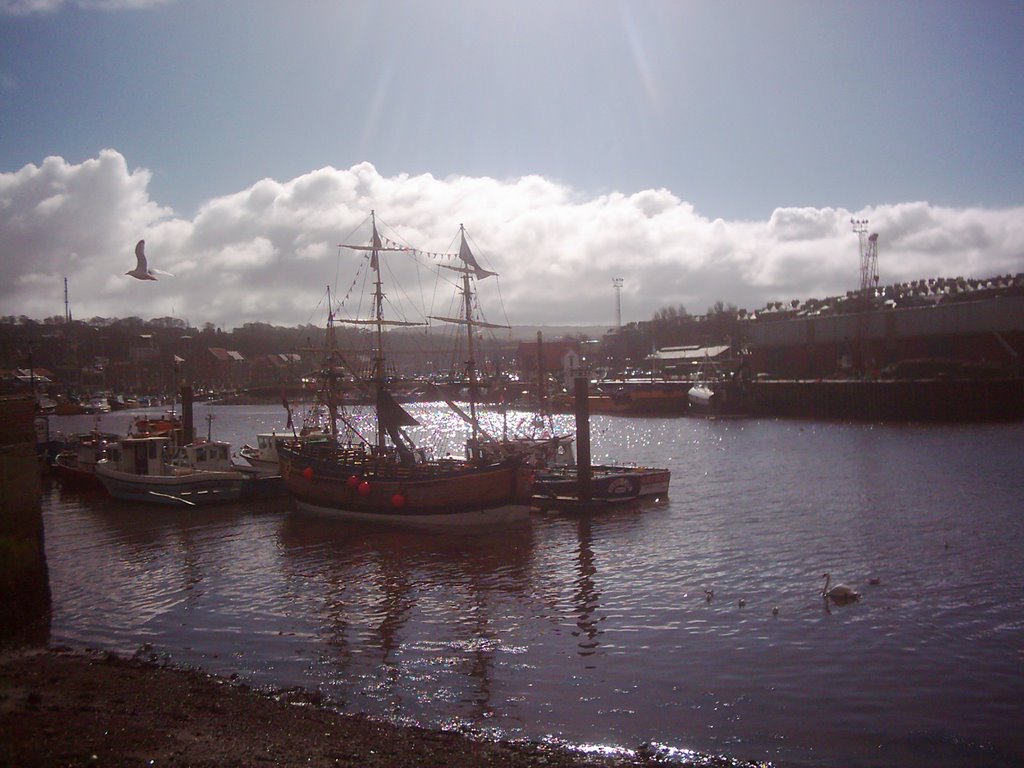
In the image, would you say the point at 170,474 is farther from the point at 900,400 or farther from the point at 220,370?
the point at 220,370

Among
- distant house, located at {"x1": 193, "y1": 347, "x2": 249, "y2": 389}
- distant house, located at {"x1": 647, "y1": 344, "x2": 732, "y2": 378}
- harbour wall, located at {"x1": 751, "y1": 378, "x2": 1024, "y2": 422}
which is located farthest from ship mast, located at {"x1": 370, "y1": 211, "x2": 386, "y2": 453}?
distant house, located at {"x1": 193, "y1": 347, "x2": 249, "y2": 389}

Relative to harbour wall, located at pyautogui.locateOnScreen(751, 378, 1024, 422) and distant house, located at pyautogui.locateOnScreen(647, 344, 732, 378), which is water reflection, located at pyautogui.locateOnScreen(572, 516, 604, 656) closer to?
harbour wall, located at pyautogui.locateOnScreen(751, 378, 1024, 422)

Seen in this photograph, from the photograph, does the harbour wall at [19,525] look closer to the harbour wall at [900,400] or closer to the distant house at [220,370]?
the harbour wall at [900,400]

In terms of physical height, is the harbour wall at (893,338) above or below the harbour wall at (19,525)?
above

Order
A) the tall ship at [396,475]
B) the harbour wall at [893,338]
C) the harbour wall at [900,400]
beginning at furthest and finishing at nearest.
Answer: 1. the harbour wall at [893,338]
2. the harbour wall at [900,400]
3. the tall ship at [396,475]

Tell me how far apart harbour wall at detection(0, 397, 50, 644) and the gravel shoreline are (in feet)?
15.2

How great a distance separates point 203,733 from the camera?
11.3 m

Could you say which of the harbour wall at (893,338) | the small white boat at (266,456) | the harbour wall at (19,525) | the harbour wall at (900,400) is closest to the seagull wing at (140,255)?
the harbour wall at (19,525)

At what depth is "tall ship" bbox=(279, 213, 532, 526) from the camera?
29.2m

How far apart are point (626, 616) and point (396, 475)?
1386 cm

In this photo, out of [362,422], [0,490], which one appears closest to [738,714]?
[0,490]

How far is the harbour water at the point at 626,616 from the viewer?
13.0 metres

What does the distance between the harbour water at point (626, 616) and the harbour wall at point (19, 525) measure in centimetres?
76

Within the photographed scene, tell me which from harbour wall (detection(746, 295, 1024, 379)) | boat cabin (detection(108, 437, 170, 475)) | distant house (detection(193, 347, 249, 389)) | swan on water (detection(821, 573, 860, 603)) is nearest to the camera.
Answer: swan on water (detection(821, 573, 860, 603))
